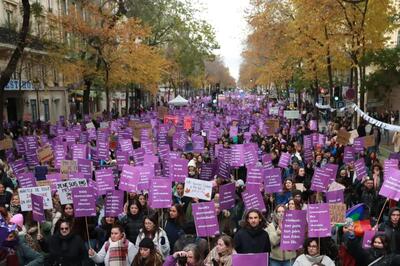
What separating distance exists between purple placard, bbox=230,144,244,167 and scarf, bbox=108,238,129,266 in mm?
7127

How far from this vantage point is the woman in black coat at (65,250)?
6352 millimetres

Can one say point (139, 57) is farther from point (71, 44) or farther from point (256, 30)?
point (256, 30)

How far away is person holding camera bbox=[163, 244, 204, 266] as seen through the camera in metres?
5.61

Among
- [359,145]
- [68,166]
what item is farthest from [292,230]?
[359,145]

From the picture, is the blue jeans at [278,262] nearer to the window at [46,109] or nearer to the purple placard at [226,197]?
the purple placard at [226,197]

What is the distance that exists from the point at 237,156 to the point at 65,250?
24.3 feet

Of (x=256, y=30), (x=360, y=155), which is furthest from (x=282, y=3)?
(x=360, y=155)

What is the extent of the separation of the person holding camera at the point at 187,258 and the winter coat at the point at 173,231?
1721 mm

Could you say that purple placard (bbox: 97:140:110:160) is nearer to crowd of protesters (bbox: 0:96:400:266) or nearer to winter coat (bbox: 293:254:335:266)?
crowd of protesters (bbox: 0:96:400:266)

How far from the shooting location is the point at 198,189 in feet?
29.0

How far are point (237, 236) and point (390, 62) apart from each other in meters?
29.3

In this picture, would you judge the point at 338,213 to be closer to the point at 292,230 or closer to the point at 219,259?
the point at 292,230

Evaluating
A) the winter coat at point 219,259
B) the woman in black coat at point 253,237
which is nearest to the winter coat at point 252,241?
the woman in black coat at point 253,237

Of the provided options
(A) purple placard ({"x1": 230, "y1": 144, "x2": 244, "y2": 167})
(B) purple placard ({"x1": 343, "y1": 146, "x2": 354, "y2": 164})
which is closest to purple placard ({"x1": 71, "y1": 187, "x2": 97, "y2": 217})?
(A) purple placard ({"x1": 230, "y1": 144, "x2": 244, "y2": 167})
